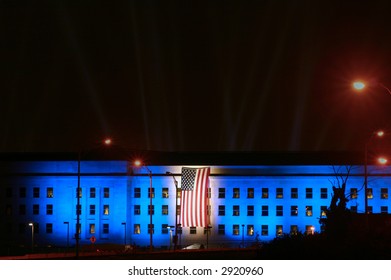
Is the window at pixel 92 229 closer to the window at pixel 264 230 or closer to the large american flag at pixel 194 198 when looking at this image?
the window at pixel 264 230

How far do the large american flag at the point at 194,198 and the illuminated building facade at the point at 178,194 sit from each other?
2688cm

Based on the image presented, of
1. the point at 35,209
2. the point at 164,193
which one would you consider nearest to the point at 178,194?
the point at 164,193

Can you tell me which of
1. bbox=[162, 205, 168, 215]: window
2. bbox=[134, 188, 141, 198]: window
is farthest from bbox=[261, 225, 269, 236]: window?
bbox=[134, 188, 141, 198]: window

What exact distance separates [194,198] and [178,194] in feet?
100

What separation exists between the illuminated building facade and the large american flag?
26884 mm

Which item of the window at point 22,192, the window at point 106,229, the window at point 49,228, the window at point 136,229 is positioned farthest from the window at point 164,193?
the window at point 22,192

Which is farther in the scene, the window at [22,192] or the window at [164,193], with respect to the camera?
the window at [164,193]

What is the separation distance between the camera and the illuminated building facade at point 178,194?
307 ft

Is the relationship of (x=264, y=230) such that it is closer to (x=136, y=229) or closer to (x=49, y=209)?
(x=136, y=229)

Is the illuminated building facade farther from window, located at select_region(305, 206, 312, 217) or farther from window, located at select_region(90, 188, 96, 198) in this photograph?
window, located at select_region(90, 188, 96, 198)

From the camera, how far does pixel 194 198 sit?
65.4m

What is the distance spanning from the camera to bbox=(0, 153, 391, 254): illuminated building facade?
307ft

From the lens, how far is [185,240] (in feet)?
306
